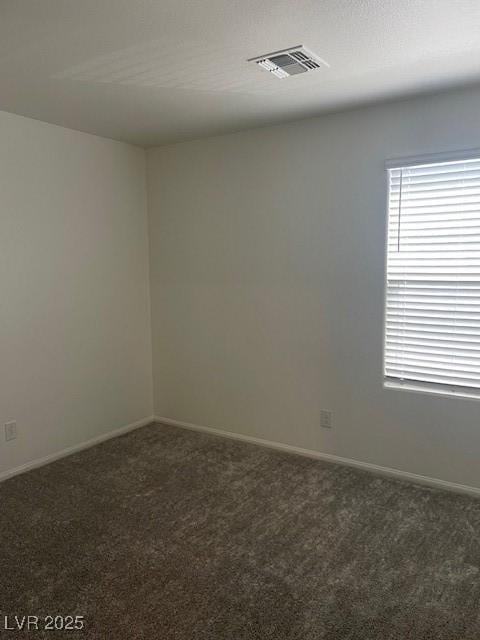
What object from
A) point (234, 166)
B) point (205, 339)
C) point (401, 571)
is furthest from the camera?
point (205, 339)

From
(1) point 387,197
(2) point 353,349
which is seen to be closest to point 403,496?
(2) point 353,349

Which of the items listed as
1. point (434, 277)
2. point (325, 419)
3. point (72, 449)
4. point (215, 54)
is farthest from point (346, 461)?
point (215, 54)

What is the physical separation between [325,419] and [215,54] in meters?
2.46

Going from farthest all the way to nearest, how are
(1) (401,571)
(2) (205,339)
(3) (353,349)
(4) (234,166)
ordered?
(2) (205,339)
(4) (234,166)
(3) (353,349)
(1) (401,571)

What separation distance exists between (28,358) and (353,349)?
2273 mm

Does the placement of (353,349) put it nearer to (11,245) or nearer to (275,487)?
(275,487)

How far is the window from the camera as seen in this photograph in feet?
9.72

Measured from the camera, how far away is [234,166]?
3.87 metres

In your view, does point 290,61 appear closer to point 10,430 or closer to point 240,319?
point 240,319

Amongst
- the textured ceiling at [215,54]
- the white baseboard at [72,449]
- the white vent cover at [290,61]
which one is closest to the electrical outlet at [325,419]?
the white baseboard at [72,449]

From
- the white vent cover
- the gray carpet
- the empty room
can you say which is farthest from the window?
the white vent cover

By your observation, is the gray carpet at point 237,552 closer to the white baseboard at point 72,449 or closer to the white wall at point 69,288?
the white baseboard at point 72,449

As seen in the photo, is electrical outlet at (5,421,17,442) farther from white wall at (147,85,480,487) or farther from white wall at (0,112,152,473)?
white wall at (147,85,480,487)

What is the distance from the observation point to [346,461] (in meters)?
3.55
